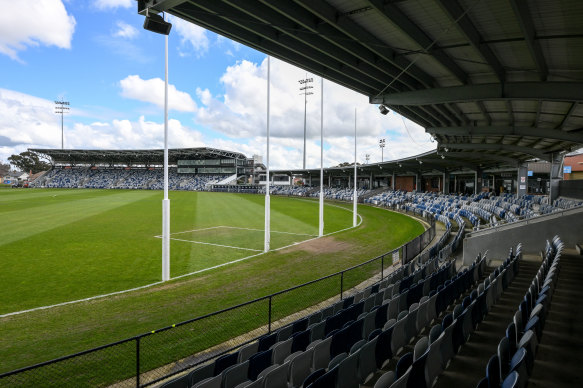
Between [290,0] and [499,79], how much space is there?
7.32 m

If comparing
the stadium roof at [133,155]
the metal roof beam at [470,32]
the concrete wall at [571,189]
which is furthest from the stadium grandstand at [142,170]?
the metal roof beam at [470,32]

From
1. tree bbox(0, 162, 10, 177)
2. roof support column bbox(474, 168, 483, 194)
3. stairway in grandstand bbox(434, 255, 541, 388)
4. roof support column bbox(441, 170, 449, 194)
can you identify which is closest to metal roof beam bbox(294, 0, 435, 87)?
stairway in grandstand bbox(434, 255, 541, 388)

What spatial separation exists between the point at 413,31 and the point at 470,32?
1.24 meters

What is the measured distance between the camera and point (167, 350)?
7566 mm

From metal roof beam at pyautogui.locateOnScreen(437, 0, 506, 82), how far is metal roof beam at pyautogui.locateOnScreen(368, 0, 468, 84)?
100cm

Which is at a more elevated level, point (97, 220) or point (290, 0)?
point (290, 0)

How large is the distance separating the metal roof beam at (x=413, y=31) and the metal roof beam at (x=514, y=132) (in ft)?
29.2

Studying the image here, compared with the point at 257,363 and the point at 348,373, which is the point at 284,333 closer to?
the point at 257,363

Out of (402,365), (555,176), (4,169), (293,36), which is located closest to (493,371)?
(402,365)

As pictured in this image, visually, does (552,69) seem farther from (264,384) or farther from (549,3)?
(264,384)

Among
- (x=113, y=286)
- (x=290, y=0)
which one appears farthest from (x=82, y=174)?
(x=290, y=0)

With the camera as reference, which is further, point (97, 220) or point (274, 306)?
point (97, 220)

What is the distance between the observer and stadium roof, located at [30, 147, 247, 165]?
92500mm

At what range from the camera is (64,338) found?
26.7ft
